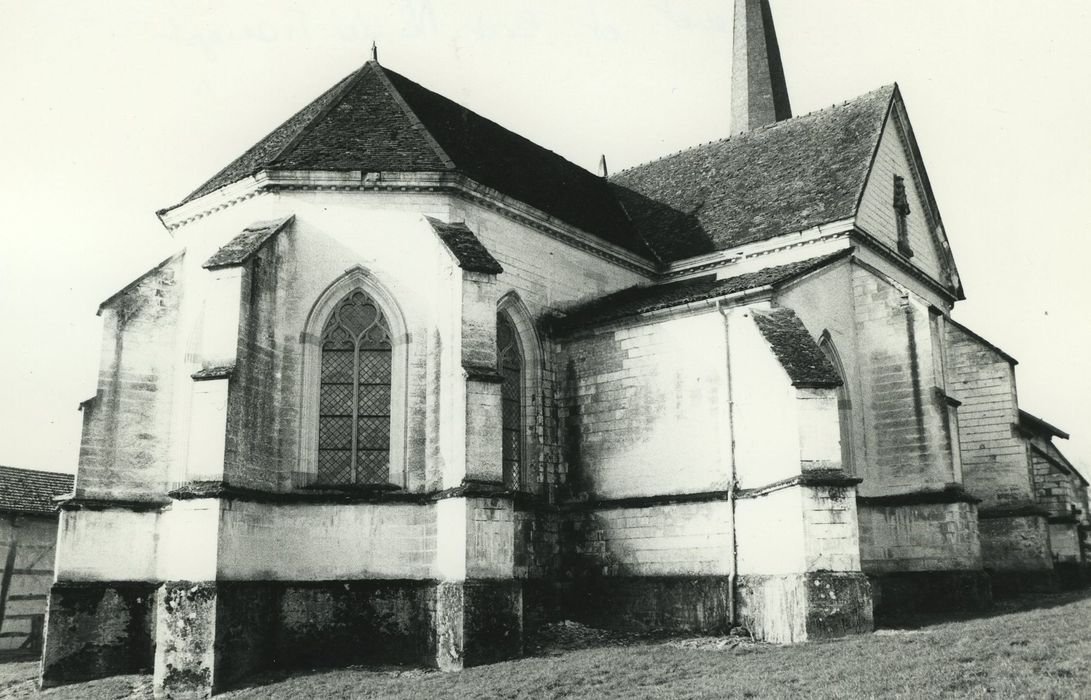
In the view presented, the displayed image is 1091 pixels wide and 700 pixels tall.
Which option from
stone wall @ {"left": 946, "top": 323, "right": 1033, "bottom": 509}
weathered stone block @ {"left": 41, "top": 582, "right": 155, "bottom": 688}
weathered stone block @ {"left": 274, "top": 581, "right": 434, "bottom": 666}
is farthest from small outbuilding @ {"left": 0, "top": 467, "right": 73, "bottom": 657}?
stone wall @ {"left": 946, "top": 323, "right": 1033, "bottom": 509}

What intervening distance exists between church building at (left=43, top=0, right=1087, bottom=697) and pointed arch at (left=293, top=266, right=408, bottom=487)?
0.13ft

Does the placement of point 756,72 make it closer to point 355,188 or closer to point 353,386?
point 355,188

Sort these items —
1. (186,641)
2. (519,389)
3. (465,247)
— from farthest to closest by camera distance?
1. (519,389)
2. (465,247)
3. (186,641)

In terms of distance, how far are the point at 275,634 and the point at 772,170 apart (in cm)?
1548

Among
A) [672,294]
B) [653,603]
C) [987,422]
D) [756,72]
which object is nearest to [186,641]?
[653,603]

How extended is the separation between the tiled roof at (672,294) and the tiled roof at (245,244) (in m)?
5.76

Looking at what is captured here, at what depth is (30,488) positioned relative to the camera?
2436 cm

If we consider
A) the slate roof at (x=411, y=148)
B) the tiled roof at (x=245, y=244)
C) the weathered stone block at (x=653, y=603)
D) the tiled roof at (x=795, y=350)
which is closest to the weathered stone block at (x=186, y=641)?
the tiled roof at (x=245, y=244)

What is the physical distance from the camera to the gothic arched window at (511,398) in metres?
18.2

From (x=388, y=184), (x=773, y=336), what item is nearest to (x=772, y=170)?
(x=773, y=336)

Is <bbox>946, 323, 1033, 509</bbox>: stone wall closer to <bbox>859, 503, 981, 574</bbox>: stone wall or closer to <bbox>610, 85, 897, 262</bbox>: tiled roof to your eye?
<bbox>859, 503, 981, 574</bbox>: stone wall

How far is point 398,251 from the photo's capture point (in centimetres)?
1731

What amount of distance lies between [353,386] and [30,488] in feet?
40.2

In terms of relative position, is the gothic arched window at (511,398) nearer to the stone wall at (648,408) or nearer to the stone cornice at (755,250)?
the stone wall at (648,408)
